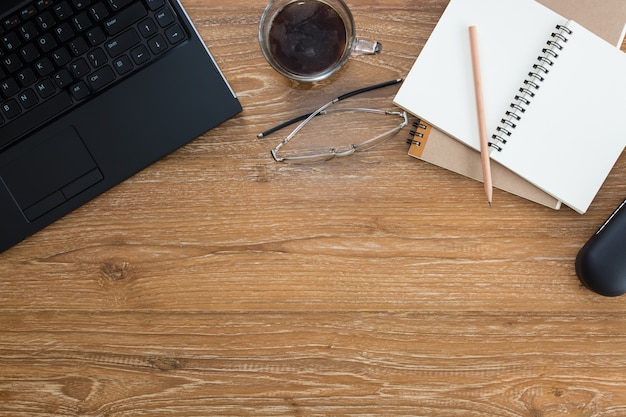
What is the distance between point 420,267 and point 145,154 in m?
0.36

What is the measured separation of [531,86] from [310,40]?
27cm

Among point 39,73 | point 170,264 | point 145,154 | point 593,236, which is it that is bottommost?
point 593,236

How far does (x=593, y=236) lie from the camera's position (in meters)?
0.69

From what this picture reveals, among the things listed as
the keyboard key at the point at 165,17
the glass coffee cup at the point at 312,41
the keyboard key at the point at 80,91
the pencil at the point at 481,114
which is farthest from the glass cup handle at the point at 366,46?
the keyboard key at the point at 80,91

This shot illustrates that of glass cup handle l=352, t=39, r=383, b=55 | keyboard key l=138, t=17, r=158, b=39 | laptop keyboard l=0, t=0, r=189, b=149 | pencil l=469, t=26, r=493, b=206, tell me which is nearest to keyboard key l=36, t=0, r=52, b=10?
laptop keyboard l=0, t=0, r=189, b=149

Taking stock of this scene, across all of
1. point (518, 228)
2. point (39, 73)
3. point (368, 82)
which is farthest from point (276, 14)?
point (518, 228)

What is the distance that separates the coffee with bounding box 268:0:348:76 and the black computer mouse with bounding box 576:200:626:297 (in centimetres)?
37

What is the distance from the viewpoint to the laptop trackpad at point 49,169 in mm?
705

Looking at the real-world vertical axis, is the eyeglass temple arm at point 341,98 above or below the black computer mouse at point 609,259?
above

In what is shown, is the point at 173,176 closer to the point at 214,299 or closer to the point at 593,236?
the point at 214,299

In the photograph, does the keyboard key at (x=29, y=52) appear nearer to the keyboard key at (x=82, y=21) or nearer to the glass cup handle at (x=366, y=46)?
the keyboard key at (x=82, y=21)

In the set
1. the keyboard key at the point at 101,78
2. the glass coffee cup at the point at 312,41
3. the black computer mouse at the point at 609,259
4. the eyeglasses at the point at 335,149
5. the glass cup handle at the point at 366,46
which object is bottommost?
the black computer mouse at the point at 609,259

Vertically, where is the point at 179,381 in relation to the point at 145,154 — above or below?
below

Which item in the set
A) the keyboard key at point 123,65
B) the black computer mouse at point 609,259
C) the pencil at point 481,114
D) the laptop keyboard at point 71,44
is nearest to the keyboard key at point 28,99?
the laptop keyboard at point 71,44
